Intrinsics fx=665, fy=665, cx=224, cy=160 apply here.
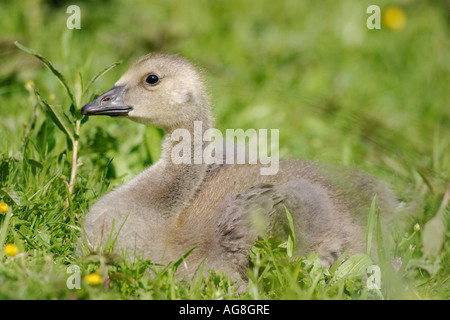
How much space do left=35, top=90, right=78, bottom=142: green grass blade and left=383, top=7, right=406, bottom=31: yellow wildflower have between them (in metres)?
4.60

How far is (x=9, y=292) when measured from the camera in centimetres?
271

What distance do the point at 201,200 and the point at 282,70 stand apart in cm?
334

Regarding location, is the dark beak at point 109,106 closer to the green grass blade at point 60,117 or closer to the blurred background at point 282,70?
the green grass blade at point 60,117

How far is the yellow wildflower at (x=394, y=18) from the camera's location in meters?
7.25

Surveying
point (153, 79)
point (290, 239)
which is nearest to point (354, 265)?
point (290, 239)

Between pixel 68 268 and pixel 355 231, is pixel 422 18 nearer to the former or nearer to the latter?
pixel 355 231

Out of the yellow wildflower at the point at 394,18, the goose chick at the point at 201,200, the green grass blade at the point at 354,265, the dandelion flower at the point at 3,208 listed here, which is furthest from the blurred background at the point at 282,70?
the green grass blade at the point at 354,265

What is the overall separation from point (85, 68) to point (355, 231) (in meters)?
1.97

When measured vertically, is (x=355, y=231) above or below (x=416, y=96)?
below

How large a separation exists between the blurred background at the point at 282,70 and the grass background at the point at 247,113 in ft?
0.05

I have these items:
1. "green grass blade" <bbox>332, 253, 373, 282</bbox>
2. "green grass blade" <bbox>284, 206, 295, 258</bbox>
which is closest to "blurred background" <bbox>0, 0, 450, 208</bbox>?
"green grass blade" <bbox>332, 253, 373, 282</bbox>

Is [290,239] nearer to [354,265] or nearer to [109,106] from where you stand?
[354,265]

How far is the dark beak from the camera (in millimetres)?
3590
